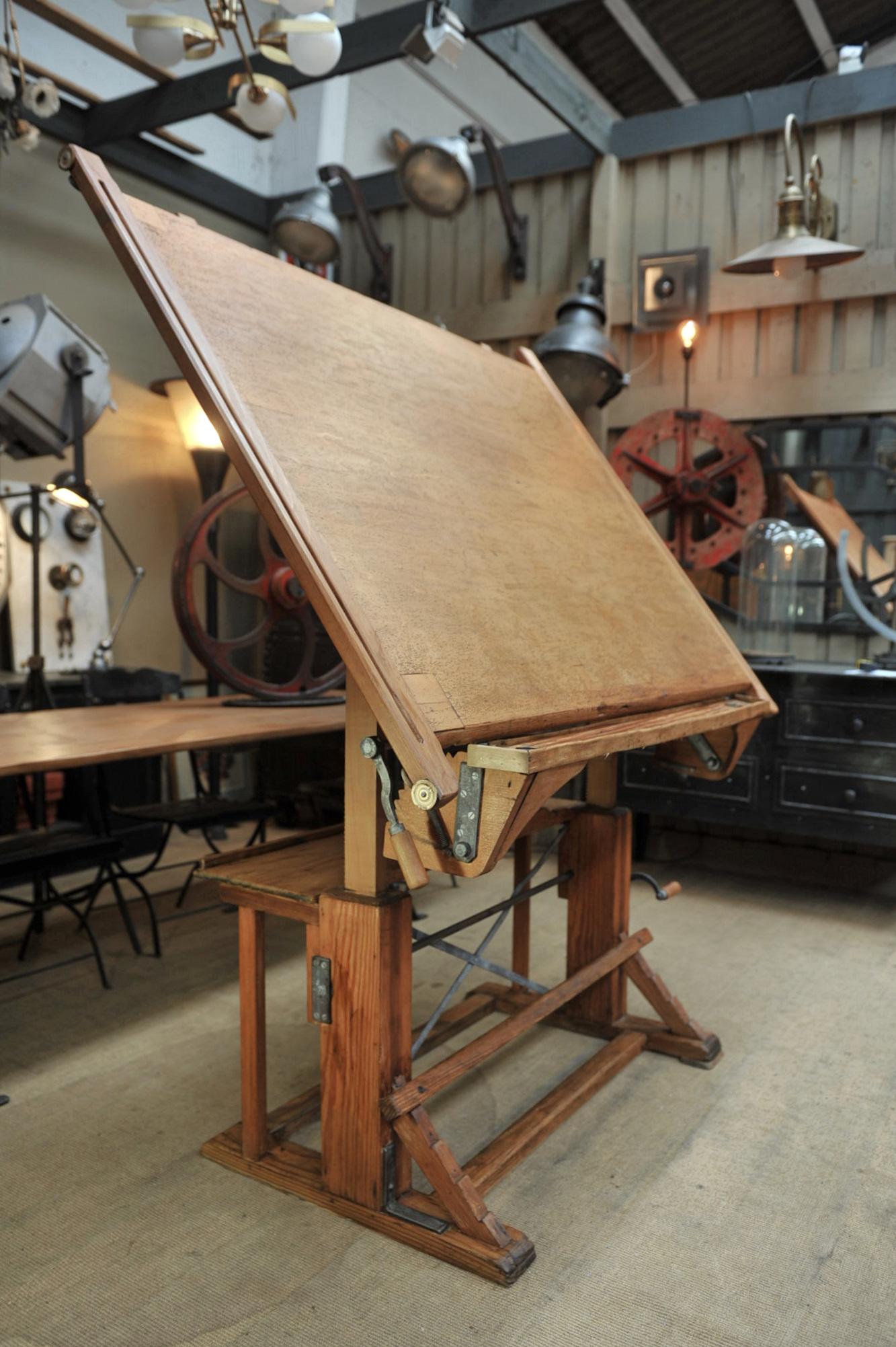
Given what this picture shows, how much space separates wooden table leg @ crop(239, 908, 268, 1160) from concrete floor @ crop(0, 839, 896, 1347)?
0.10 m

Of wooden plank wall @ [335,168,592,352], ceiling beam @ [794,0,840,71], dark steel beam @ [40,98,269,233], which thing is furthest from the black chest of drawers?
ceiling beam @ [794,0,840,71]

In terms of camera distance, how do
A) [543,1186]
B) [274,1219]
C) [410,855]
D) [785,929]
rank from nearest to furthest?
1. [410,855]
2. [274,1219]
3. [543,1186]
4. [785,929]

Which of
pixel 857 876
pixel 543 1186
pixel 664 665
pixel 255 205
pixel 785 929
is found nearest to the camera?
pixel 543 1186

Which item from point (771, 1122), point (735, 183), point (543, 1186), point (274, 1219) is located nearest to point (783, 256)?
point (735, 183)

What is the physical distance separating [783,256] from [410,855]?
10.0 ft

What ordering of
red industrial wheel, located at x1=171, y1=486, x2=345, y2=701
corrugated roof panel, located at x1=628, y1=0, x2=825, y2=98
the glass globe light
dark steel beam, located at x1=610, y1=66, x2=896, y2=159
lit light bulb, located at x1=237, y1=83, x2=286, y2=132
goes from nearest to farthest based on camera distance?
the glass globe light
red industrial wheel, located at x1=171, y1=486, x2=345, y2=701
lit light bulb, located at x1=237, y1=83, x2=286, y2=132
dark steel beam, located at x1=610, y1=66, x2=896, y2=159
corrugated roof panel, located at x1=628, y1=0, x2=825, y2=98

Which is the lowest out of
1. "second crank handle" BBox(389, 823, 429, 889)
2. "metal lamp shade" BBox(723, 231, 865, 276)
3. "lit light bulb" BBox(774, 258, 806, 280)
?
"second crank handle" BBox(389, 823, 429, 889)

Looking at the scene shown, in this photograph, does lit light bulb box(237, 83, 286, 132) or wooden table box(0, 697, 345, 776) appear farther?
lit light bulb box(237, 83, 286, 132)

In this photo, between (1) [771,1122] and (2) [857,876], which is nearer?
(1) [771,1122]

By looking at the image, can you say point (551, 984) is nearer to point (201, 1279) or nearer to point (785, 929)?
point (785, 929)

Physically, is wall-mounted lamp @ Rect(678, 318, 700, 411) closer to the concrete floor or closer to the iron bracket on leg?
the concrete floor

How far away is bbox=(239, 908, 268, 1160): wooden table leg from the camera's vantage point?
6.66ft

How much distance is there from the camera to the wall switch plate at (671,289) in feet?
15.1

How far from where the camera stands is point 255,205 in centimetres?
578
